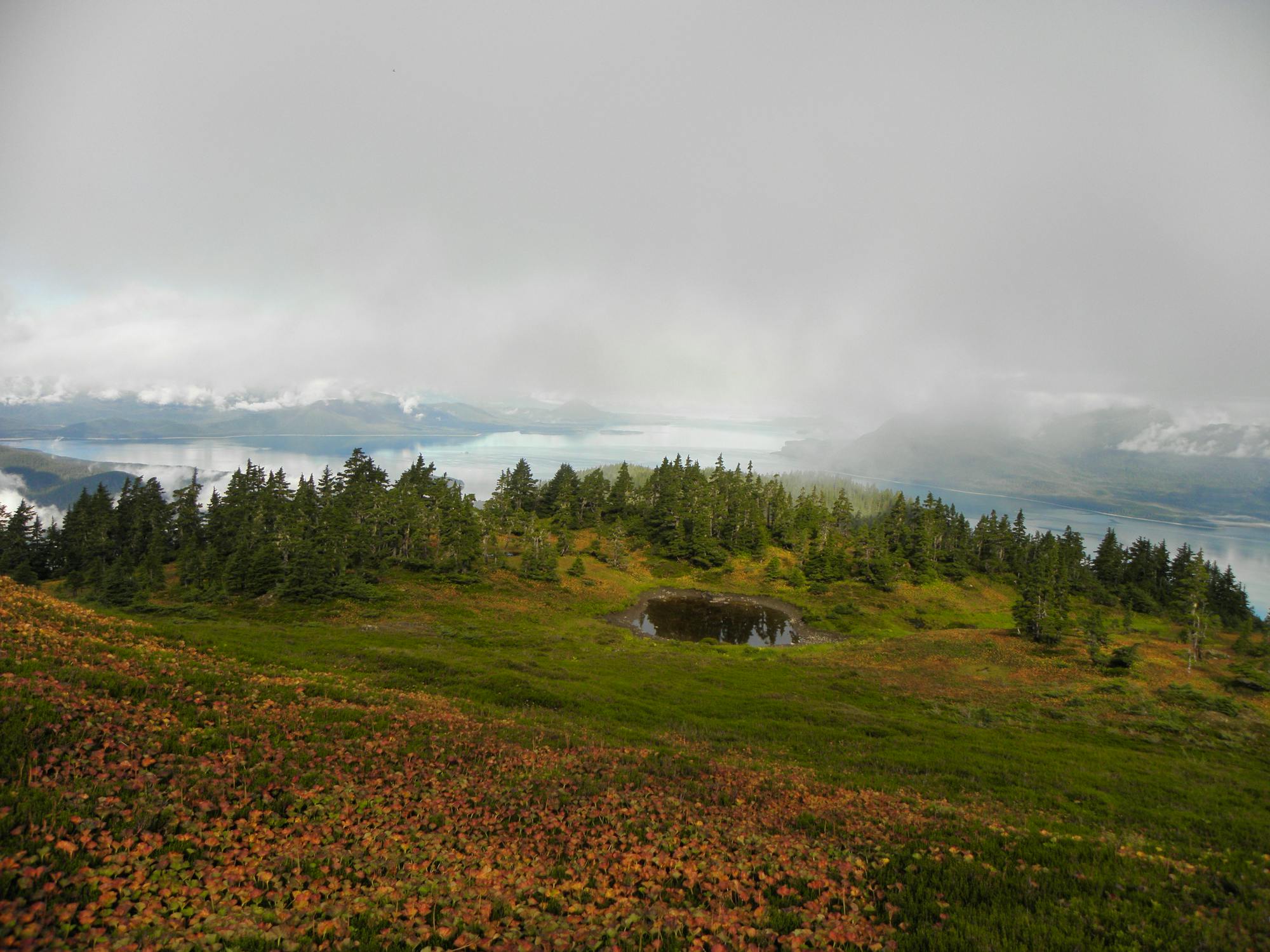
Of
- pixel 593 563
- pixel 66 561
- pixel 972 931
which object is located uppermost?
pixel 972 931

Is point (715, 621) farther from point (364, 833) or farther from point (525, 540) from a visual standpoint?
point (364, 833)

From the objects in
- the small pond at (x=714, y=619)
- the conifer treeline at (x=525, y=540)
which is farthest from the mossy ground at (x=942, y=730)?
the conifer treeline at (x=525, y=540)

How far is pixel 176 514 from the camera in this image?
291 ft

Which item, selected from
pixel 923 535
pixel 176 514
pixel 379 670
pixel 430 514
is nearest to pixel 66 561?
pixel 176 514

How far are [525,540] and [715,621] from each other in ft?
123

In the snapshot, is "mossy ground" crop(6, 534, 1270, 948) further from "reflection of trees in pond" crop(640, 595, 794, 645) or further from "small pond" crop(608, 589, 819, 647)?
"reflection of trees in pond" crop(640, 595, 794, 645)

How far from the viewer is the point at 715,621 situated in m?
67.4

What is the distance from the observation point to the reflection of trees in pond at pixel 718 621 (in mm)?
61750

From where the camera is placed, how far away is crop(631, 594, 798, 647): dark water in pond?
61.5m

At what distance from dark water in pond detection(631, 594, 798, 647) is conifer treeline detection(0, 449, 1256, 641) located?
15595 mm

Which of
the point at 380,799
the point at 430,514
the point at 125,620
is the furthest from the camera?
the point at 430,514

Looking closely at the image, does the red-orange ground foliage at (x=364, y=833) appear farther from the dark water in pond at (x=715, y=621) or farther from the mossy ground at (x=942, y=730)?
the dark water in pond at (x=715, y=621)

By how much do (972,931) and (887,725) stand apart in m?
20.4

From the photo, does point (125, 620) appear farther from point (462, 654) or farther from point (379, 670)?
point (462, 654)
